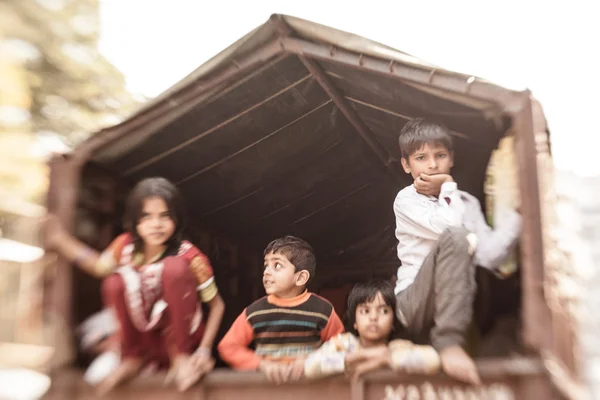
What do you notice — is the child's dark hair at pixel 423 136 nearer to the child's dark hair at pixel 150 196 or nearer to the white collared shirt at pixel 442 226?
the white collared shirt at pixel 442 226

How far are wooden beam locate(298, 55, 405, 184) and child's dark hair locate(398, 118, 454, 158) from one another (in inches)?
27.5

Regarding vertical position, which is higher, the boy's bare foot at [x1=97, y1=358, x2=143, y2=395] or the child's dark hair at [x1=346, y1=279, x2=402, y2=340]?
the child's dark hair at [x1=346, y1=279, x2=402, y2=340]

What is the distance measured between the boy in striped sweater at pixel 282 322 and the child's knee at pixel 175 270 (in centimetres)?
47

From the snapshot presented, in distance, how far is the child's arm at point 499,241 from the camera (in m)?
3.16

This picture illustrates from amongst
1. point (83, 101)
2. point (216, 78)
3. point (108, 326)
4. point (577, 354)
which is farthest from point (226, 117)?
point (83, 101)

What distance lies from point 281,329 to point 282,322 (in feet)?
0.13

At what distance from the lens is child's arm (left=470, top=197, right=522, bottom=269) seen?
124 inches

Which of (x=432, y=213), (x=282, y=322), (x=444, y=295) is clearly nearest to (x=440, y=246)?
(x=444, y=295)

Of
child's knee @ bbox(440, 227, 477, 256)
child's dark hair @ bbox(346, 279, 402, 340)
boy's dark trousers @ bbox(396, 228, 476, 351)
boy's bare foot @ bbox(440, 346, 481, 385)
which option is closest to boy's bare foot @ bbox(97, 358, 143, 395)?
child's dark hair @ bbox(346, 279, 402, 340)

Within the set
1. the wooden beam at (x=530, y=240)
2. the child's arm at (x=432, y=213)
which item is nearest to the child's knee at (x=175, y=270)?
the child's arm at (x=432, y=213)

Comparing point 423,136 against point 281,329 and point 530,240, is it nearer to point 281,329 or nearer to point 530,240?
point 530,240

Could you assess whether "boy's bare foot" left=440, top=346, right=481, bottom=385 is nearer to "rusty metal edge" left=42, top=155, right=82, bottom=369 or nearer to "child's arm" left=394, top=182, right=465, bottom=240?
"child's arm" left=394, top=182, right=465, bottom=240

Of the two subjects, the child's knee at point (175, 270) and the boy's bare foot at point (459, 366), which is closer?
the boy's bare foot at point (459, 366)

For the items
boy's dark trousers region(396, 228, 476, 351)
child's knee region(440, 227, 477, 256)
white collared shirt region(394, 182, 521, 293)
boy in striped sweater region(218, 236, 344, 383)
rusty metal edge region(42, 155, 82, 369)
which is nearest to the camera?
boy's dark trousers region(396, 228, 476, 351)
